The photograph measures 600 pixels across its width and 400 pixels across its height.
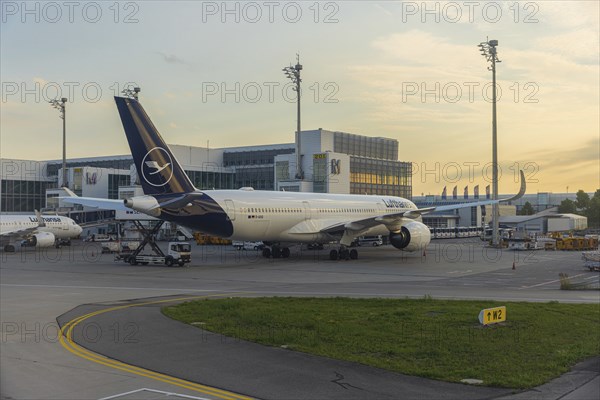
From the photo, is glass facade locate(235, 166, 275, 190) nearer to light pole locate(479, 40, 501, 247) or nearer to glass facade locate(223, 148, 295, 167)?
glass facade locate(223, 148, 295, 167)

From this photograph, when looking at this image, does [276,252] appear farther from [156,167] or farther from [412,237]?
[156,167]

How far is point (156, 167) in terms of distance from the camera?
130 ft

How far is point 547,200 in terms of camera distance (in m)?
199

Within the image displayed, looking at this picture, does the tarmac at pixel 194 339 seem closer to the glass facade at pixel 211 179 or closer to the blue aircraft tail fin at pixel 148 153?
the blue aircraft tail fin at pixel 148 153

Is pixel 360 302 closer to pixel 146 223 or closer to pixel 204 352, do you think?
pixel 204 352

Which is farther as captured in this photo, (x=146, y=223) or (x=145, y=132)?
(x=146, y=223)

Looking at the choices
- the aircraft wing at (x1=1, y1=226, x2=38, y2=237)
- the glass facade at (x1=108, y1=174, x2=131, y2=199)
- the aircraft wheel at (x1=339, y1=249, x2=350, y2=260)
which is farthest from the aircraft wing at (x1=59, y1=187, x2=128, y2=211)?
the glass facade at (x1=108, y1=174, x2=131, y2=199)

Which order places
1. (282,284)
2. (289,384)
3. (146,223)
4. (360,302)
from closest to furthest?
(289,384), (360,302), (282,284), (146,223)

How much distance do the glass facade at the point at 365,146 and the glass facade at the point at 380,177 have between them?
4.56m

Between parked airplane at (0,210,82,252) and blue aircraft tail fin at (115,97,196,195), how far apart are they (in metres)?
27.6

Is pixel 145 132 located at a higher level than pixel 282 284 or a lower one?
higher

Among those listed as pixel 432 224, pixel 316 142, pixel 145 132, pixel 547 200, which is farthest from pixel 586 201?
pixel 145 132

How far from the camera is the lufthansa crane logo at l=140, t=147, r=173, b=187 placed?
39562 millimetres

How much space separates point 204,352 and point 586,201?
155 metres
